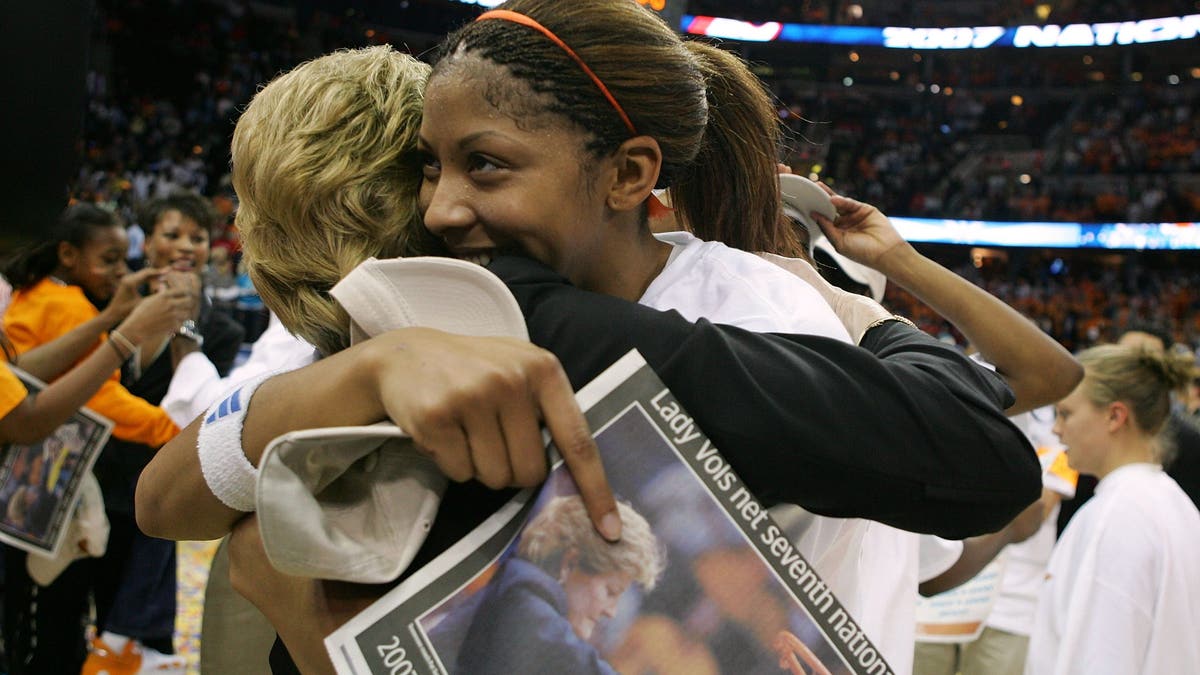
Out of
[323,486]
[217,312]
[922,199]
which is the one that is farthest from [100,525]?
[922,199]

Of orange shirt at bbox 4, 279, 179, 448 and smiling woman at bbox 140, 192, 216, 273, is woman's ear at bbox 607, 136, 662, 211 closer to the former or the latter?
orange shirt at bbox 4, 279, 179, 448

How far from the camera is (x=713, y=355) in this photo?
0.78 meters

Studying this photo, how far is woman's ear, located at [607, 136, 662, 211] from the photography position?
0.99 meters

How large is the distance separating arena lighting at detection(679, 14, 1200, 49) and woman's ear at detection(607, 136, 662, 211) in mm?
22541

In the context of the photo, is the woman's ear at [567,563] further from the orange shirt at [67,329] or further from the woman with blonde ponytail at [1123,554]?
the orange shirt at [67,329]

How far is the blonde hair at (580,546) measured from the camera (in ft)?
2.39

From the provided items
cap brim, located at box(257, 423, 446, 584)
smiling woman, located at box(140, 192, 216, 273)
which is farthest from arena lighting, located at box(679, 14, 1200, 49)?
cap brim, located at box(257, 423, 446, 584)

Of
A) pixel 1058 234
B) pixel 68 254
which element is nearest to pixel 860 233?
pixel 68 254

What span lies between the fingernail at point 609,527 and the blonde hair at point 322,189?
1.22 feet

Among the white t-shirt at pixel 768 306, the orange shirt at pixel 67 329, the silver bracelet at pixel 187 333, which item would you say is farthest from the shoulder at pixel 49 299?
the white t-shirt at pixel 768 306

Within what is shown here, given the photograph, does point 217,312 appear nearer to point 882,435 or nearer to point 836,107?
point 882,435

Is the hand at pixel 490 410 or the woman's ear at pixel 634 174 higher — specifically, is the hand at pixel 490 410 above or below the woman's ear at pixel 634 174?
below

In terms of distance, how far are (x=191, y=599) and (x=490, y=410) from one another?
5.50 metres

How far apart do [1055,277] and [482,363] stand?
2504cm
